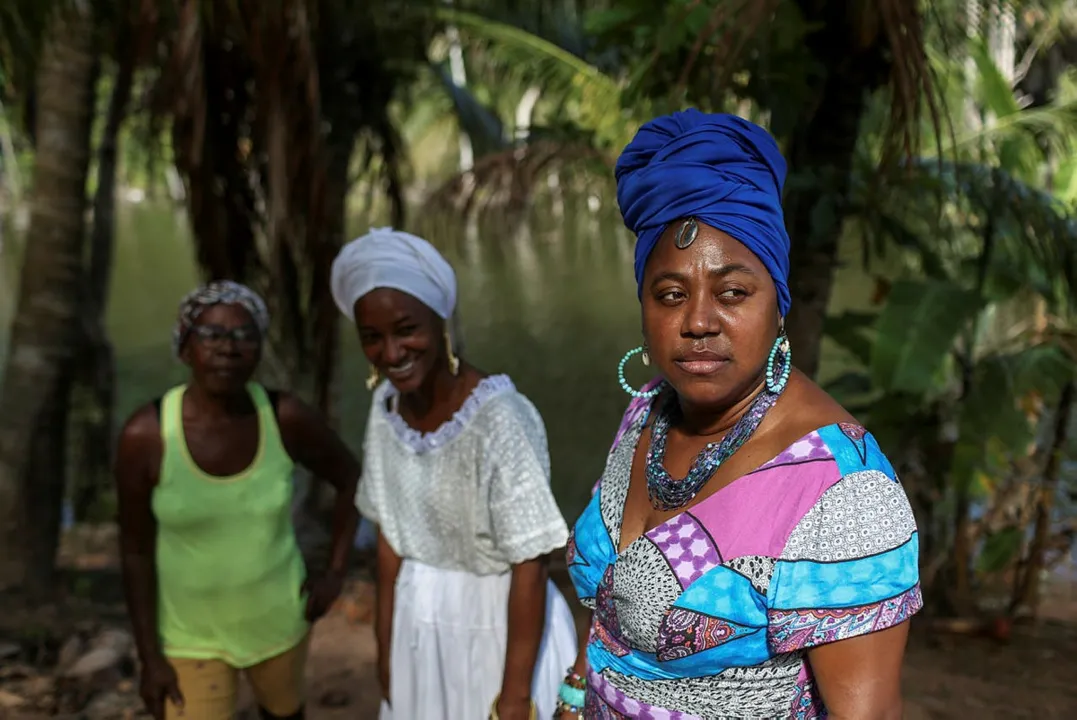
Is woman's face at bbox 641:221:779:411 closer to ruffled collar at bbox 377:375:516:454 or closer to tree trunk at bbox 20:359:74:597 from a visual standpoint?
ruffled collar at bbox 377:375:516:454

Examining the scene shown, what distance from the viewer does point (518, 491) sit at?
209 cm

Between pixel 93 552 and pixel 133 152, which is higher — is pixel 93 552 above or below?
below

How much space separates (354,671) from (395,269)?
10.2 ft

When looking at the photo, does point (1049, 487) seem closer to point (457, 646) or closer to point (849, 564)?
point (457, 646)

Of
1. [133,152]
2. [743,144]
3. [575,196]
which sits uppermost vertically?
[133,152]

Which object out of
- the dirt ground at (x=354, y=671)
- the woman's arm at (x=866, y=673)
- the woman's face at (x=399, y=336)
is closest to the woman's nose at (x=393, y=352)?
the woman's face at (x=399, y=336)

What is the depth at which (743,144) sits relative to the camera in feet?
4.53

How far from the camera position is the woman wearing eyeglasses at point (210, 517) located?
2484 millimetres

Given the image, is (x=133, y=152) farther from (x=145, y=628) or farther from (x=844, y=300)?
(x=844, y=300)

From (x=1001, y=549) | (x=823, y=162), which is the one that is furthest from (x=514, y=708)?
(x=1001, y=549)

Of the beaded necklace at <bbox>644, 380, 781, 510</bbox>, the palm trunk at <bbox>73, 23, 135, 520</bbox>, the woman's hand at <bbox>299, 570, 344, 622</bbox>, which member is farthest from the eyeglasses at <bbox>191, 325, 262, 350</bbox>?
the palm trunk at <bbox>73, 23, 135, 520</bbox>

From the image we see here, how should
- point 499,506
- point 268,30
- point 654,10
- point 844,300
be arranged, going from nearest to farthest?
point 499,506
point 654,10
point 268,30
point 844,300

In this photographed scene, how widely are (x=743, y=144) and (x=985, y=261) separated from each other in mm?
3425

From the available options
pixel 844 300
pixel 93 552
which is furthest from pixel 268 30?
pixel 844 300
